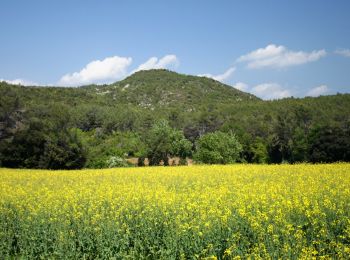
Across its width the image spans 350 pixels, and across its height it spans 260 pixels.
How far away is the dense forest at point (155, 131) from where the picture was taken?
51.8m

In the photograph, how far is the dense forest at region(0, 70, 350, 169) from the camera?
170ft

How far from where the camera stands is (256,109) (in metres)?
109

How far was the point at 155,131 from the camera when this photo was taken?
73.1 m

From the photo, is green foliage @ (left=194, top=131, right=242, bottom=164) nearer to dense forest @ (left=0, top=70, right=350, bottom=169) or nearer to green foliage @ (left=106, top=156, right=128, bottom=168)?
dense forest @ (left=0, top=70, right=350, bottom=169)

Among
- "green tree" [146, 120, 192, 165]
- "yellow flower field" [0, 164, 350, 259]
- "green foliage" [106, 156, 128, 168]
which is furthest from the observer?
"green tree" [146, 120, 192, 165]

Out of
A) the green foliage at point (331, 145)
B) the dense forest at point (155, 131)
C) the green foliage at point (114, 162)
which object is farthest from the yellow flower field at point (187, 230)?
the green foliage at point (114, 162)

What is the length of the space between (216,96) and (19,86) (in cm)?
8581

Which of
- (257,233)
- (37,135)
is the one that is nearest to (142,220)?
(257,233)

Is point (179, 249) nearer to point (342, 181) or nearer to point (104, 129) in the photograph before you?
point (342, 181)

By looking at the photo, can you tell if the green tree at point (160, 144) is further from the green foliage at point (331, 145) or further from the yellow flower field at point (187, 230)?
the yellow flower field at point (187, 230)

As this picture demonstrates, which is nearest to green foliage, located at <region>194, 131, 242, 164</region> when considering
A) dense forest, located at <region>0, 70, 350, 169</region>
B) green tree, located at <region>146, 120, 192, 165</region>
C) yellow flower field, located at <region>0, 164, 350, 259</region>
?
dense forest, located at <region>0, 70, 350, 169</region>

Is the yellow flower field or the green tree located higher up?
the green tree

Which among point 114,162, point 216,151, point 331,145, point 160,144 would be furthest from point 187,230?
point 160,144

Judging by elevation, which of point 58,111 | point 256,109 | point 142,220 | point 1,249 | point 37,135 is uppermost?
point 256,109
